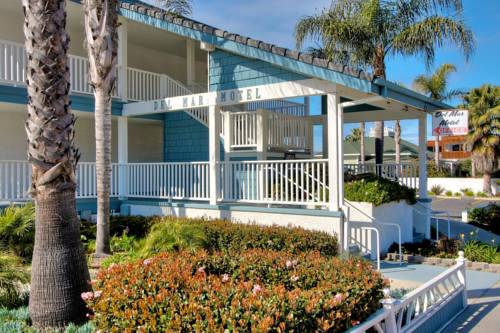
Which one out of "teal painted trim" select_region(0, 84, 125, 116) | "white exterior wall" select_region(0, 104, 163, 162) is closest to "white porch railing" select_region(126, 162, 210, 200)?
"teal painted trim" select_region(0, 84, 125, 116)

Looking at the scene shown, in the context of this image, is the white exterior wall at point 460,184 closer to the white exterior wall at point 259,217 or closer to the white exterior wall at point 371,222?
the white exterior wall at point 371,222

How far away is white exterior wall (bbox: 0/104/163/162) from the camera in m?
13.9

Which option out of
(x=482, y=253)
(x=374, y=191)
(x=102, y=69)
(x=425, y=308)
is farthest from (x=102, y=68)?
(x=482, y=253)

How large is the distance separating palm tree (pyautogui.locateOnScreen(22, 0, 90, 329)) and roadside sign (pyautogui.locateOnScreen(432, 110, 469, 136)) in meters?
8.45

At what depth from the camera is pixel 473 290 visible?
773cm

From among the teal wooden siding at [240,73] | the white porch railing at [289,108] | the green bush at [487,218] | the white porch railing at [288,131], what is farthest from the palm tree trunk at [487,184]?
the teal wooden siding at [240,73]

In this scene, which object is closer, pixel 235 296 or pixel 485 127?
Answer: pixel 235 296

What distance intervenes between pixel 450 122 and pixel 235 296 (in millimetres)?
8404

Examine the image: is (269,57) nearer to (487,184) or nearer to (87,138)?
(87,138)

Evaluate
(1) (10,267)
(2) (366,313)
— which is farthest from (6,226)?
(2) (366,313)

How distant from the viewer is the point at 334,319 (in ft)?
A: 12.7

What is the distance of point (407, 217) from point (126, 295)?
9031 millimetres

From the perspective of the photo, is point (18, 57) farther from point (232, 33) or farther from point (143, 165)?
point (232, 33)

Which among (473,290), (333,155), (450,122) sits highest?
(450,122)
